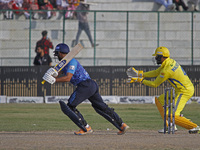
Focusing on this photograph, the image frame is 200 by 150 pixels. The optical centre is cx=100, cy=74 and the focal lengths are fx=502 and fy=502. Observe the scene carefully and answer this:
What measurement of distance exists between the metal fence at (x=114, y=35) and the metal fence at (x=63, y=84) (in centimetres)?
245

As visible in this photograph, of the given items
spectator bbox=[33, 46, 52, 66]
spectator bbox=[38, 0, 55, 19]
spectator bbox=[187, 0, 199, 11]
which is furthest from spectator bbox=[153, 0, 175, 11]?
spectator bbox=[33, 46, 52, 66]

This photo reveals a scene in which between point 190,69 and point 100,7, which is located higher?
point 100,7

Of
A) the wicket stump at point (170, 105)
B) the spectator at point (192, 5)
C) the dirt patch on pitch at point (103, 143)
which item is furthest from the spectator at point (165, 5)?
the dirt patch on pitch at point (103, 143)

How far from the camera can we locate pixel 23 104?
22453mm

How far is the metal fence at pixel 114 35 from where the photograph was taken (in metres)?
25.9

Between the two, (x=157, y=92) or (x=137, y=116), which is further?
(x=157, y=92)

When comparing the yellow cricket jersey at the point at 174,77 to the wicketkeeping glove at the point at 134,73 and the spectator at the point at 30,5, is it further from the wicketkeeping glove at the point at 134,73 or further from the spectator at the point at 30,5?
the spectator at the point at 30,5

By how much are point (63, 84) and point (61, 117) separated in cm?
601

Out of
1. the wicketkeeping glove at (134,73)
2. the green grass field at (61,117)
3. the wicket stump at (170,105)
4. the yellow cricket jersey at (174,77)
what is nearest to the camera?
the wicket stump at (170,105)

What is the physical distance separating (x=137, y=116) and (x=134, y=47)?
9603 mm

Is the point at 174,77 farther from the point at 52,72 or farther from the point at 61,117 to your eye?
the point at 61,117

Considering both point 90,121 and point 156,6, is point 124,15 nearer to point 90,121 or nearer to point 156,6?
point 156,6

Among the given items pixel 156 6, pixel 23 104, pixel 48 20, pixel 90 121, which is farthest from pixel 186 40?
pixel 90 121

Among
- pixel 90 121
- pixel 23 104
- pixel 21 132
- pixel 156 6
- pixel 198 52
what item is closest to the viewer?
pixel 21 132
